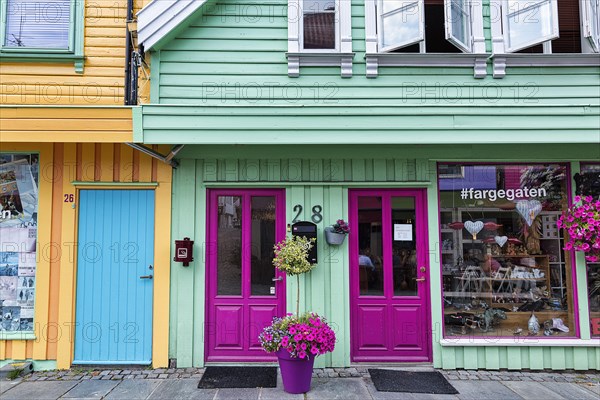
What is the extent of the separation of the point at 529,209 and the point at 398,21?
10.1 ft

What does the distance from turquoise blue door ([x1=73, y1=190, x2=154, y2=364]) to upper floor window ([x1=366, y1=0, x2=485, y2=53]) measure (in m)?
3.74

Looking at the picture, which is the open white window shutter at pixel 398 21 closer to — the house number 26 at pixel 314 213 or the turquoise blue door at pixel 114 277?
the house number 26 at pixel 314 213

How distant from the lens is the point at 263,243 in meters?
5.34

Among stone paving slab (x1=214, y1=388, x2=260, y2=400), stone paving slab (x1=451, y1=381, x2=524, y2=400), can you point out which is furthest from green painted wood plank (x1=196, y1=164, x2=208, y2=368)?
stone paving slab (x1=451, y1=381, x2=524, y2=400)

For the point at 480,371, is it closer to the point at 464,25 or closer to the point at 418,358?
the point at 418,358

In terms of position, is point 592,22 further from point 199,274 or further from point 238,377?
point 238,377

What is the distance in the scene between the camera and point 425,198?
210 inches

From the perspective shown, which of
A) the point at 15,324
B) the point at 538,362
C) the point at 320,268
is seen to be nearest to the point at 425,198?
the point at 320,268

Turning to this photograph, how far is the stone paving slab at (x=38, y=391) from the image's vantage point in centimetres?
428

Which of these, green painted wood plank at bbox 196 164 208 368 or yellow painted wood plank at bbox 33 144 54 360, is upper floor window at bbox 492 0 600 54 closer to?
green painted wood plank at bbox 196 164 208 368

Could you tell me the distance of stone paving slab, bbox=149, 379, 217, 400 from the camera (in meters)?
4.29

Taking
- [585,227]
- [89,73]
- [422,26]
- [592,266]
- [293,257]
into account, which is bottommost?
[592,266]

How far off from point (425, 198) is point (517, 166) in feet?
4.41

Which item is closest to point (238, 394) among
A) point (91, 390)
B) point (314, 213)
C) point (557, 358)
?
point (91, 390)
